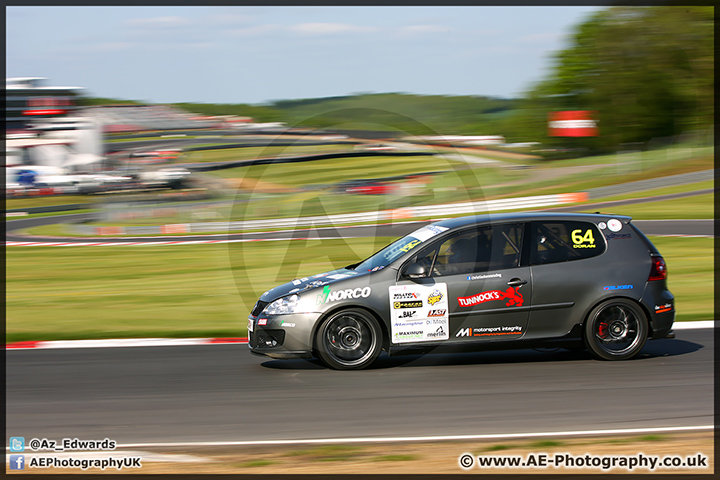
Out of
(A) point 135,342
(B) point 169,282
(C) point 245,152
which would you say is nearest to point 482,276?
(A) point 135,342

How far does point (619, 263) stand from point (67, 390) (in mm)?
5696

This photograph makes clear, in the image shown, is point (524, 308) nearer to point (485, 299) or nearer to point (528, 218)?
point (485, 299)

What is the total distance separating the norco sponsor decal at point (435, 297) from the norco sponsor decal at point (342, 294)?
0.61 m

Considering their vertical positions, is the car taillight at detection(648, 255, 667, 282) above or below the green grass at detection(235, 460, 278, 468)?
above

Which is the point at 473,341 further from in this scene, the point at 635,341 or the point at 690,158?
the point at 690,158

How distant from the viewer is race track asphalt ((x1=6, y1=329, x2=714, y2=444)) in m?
5.29

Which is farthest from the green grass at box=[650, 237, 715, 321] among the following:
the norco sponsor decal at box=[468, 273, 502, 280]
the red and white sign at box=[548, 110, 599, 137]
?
the red and white sign at box=[548, 110, 599, 137]

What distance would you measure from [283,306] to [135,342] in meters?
2.90

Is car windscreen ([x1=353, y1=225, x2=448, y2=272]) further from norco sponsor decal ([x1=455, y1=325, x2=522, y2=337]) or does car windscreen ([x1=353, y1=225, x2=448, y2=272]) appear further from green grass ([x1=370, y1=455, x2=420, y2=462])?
green grass ([x1=370, y1=455, x2=420, y2=462])

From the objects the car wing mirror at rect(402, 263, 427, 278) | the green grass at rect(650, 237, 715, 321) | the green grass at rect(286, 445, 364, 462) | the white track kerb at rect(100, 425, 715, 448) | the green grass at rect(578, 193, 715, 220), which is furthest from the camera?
the green grass at rect(578, 193, 715, 220)

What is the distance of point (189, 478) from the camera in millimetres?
4320

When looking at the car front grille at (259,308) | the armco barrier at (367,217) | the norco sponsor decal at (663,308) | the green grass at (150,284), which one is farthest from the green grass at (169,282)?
the armco barrier at (367,217)

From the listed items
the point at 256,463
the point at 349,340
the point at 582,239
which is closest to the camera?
the point at 256,463

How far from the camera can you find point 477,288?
679 cm
